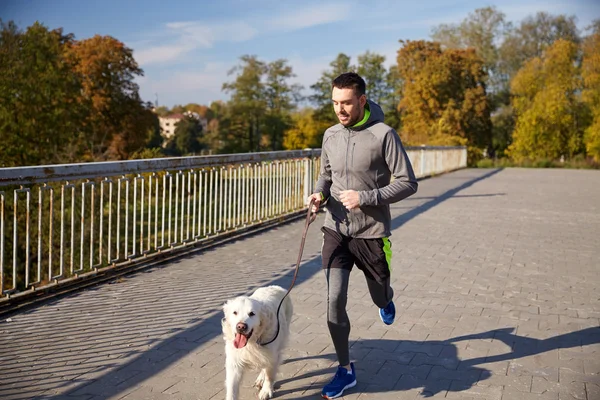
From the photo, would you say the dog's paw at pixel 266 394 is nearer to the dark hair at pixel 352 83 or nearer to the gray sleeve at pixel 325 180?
the gray sleeve at pixel 325 180

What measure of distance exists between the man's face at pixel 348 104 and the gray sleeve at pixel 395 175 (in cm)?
25

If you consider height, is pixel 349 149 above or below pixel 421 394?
above

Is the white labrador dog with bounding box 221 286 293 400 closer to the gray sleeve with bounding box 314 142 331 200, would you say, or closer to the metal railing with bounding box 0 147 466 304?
the gray sleeve with bounding box 314 142 331 200

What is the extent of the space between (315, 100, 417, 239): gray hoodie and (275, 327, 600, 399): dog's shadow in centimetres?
106

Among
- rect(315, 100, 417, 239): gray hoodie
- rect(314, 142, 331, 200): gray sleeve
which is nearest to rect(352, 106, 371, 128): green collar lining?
rect(315, 100, 417, 239): gray hoodie

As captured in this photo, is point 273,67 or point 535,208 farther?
point 273,67

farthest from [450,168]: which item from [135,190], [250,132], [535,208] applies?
[250,132]

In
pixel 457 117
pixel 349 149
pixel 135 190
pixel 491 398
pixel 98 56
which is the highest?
pixel 98 56

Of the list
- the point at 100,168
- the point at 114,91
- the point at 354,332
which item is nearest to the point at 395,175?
the point at 354,332

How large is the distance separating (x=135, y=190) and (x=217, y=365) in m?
3.79

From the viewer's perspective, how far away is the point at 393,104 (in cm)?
7356

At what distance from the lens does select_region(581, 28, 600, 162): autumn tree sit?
48.1m

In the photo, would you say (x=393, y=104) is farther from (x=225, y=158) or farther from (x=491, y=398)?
(x=491, y=398)

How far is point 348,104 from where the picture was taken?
3.84 meters
